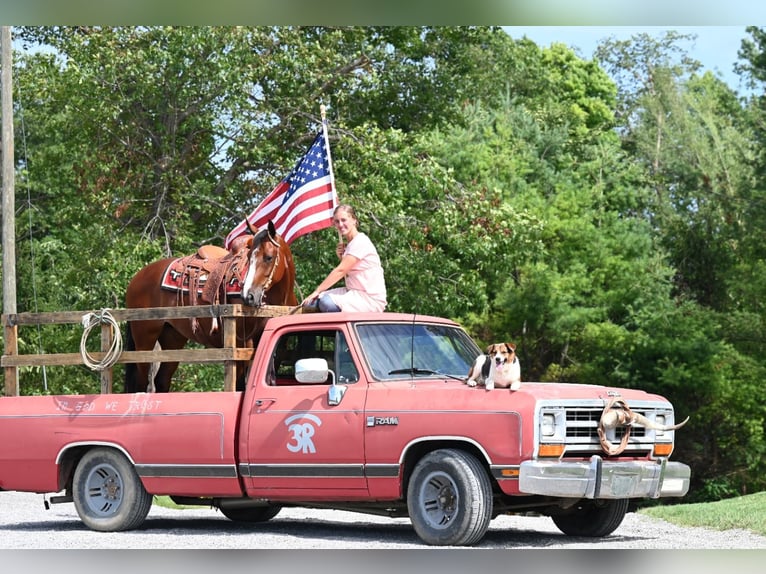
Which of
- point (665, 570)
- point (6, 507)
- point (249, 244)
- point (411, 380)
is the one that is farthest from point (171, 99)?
point (665, 570)

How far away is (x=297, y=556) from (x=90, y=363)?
12.4ft

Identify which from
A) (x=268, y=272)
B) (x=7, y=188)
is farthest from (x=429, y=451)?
(x=7, y=188)

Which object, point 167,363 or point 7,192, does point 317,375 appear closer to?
point 167,363

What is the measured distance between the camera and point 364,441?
35.3 feet

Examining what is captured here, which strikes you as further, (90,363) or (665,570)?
(90,363)

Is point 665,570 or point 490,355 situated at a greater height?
point 490,355

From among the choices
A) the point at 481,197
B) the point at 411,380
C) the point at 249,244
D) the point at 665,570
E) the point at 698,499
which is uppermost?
the point at 481,197

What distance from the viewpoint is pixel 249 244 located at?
1391 centimetres

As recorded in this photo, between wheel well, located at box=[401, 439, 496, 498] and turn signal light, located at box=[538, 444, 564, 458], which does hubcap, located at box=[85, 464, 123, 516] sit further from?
turn signal light, located at box=[538, 444, 564, 458]

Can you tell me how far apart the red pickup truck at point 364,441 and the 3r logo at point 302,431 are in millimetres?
14

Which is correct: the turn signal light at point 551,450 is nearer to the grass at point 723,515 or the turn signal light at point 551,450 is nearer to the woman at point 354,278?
the woman at point 354,278

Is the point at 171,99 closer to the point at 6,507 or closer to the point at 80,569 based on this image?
the point at 6,507

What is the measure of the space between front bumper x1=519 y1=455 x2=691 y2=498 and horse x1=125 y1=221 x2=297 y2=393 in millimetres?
3235

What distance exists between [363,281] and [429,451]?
85.7 inches
